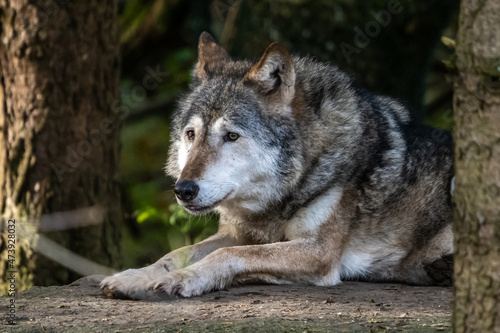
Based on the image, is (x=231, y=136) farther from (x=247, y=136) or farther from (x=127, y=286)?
(x=127, y=286)

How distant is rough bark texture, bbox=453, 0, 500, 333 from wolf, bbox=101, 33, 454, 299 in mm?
2258

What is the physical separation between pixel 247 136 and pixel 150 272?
1.25 metres

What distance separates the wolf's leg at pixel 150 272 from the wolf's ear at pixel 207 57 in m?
1.43

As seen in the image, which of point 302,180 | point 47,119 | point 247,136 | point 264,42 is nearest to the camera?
point 247,136

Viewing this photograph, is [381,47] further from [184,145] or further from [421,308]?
[421,308]

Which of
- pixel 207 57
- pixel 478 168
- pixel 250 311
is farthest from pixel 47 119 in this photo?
pixel 478 168

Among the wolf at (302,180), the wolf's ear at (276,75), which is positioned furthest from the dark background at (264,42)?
the wolf's ear at (276,75)

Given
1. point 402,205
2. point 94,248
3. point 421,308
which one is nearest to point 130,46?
point 94,248

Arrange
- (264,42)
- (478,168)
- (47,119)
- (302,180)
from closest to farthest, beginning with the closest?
(478,168)
(302,180)
(47,119)
(264,42)

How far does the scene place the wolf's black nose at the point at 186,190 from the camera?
4.39 m

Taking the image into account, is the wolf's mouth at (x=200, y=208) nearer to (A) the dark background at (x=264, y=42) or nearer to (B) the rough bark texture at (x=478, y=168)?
(A) the dark background at (x=264, y=42)

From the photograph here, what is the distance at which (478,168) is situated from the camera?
8.14ft

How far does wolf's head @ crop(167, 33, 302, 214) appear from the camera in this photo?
15.3ft

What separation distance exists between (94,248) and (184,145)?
2.24m
